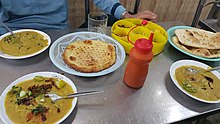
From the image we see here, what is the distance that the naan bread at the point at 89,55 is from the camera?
0.90 metres

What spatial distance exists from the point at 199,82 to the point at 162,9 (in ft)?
5.86

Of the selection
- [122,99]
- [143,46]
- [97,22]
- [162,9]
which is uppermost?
[143,46]

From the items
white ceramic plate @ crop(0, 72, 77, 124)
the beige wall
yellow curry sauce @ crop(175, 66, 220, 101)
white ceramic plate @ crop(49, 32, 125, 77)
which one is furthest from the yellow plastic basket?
the beige wall

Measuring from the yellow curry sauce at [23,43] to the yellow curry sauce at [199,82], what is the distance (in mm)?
700

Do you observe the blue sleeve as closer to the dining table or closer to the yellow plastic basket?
the yellow plastic basket

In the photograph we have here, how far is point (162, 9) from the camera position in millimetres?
2516

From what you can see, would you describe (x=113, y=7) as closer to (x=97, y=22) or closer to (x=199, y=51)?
(x=97, y=22)

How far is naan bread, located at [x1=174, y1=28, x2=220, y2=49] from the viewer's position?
1.15m

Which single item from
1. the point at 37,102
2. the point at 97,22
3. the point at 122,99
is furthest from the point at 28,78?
the point at 97,22

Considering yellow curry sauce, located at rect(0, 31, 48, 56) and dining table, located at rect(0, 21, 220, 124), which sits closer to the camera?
dining table, located at rect(0, 21, 220, 124)

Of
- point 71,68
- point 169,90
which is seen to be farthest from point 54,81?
point 169,90

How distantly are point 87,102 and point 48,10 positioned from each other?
796 mm

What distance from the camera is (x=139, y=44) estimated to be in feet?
2.51

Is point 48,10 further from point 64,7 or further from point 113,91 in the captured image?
point 113,91
